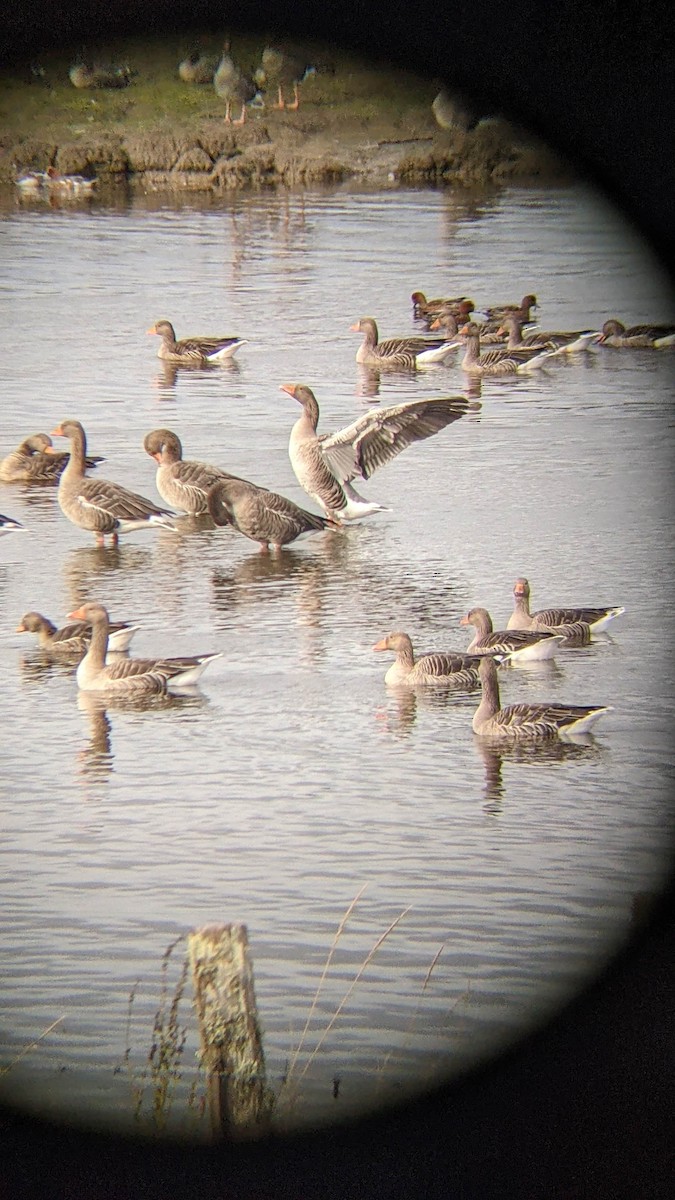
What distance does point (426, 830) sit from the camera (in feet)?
6.89

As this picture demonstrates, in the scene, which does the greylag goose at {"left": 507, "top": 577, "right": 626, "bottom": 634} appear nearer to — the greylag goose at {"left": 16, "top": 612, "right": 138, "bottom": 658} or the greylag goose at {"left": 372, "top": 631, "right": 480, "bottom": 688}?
the greylag goose at {"left": 372, "top": 631, "right": 480, "bottom": 688}

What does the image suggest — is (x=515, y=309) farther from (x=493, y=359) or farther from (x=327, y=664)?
(x=327, y=664)

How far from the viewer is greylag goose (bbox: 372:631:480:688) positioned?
209 centimetres

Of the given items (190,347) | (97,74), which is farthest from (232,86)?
(190,347)

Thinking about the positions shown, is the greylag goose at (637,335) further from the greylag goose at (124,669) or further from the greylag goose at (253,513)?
the greylag goose at (124,669)

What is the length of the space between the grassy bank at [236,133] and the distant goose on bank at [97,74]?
0.04 feet

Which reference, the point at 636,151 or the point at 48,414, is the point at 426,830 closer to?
Result: the point at 48,414

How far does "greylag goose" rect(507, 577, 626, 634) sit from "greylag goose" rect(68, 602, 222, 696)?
1.43 feet

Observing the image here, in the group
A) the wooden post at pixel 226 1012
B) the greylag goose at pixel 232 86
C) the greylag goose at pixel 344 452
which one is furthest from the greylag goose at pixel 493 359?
the wooden post at pixel 226 1012

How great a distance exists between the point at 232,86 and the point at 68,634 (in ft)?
2.68

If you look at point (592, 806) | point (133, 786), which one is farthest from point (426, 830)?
point (133, 786)

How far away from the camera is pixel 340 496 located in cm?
215

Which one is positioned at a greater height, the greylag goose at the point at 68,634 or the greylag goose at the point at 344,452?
the greylag goose at the point at 344,452

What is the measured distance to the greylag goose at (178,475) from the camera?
213 centimetres
